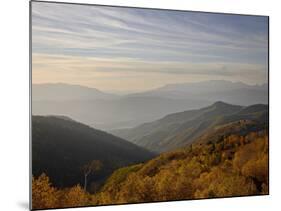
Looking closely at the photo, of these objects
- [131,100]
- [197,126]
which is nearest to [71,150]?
[131,100]

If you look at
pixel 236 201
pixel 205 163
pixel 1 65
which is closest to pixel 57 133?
pixel 1 65

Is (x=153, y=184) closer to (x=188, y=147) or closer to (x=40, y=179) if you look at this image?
(x=188, y=147)

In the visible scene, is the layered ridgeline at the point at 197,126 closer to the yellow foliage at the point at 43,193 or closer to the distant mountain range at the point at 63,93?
the distant mountain range at the point at 63,93

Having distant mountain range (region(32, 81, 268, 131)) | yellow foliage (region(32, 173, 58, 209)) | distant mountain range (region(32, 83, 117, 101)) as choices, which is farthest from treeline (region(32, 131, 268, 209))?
distant mountain range (region(32, 83, 117, 101))

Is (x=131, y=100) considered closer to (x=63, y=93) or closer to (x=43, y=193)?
(x=63, y=93)

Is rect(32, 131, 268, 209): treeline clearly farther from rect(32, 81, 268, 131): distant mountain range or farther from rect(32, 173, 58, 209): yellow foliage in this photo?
rect(32, 81, 268, 131): distant mountain range

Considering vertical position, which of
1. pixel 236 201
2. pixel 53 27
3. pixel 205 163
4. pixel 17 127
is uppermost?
pixel 53 27
